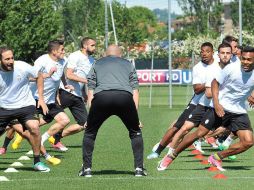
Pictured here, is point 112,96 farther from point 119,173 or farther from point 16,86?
point 16,86

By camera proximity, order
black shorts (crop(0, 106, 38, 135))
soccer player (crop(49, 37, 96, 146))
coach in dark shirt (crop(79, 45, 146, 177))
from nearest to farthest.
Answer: coach in dark shirt (crop(79, 45, 146, 177)), black shorts (crop(0, 106, 38, 135)), soccer player (crop(49, 37, 96, 146))

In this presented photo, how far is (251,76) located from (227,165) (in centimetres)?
209

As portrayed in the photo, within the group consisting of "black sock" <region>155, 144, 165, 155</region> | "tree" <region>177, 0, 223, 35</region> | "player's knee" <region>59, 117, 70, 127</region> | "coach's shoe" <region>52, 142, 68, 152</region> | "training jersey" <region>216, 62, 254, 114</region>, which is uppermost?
"training jersey" <region>216, 62, 254, 114</region>

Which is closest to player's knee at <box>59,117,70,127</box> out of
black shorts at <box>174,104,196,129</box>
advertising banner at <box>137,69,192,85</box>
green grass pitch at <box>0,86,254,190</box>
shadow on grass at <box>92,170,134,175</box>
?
green grass pitch at <box>0,86,254,190</box>

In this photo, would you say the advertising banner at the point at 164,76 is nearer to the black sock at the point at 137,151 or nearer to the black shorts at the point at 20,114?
the black shorts at the point at 20,114

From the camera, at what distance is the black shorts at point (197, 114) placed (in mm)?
16109

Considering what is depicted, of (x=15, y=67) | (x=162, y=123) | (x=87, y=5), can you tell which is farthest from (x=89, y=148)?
(x=87, y=5)

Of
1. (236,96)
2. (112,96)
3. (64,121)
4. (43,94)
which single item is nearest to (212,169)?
(236,96)

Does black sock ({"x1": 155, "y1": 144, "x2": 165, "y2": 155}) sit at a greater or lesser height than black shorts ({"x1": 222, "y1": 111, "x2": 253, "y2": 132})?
lesser

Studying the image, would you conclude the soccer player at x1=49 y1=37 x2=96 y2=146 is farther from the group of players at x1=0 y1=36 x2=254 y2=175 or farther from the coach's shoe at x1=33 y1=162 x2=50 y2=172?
the coach's shoe at x1=33 y1=162 x2=50 y2=172

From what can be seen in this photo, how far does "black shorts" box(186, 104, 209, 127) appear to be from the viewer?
52.9ft

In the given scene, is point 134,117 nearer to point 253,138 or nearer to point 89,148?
point 89,148

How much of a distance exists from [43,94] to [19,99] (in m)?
2.54

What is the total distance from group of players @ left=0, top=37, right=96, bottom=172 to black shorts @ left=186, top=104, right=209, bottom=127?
1.95 meters
